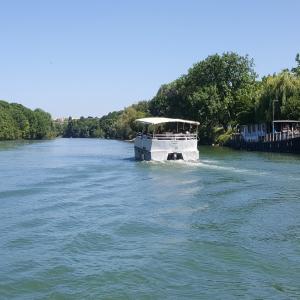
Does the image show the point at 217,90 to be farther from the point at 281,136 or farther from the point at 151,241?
the point at 151,241

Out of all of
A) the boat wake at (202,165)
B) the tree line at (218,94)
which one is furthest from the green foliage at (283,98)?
the boat wake at (202,165)

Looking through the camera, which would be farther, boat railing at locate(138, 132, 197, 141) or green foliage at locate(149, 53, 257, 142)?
green foliage at locate(149, 53, 257, 142)

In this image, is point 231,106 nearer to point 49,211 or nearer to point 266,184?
point 266,184

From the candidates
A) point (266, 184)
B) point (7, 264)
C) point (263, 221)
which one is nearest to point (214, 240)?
point (263, 221)

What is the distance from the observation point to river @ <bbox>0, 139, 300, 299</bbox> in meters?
13.8

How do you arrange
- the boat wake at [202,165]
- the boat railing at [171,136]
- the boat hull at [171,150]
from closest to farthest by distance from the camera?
the boat wake at [202,165]
the boat hull at [171,150]
the boat railing at [171,136]

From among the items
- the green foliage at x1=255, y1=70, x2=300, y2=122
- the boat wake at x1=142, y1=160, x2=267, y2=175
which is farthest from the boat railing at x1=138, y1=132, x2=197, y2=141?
the green foliage at x1=255, y1=70, x2=300, y2=122

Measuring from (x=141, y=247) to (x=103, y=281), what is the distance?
3.41 meters

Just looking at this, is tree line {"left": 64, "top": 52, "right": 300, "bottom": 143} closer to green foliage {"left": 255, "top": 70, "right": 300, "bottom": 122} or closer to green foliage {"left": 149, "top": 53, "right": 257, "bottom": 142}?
green foliage {"left": 149, "top": 53, "right": 257, "bottom": 142}

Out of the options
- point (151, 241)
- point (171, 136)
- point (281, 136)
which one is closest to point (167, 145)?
point (171, 136)

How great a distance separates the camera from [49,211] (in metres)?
24.2

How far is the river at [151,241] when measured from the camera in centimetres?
1380

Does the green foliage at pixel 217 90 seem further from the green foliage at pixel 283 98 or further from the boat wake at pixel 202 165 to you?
the boat wake at pixel 202 165

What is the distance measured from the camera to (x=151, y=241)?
18203 millimetres
